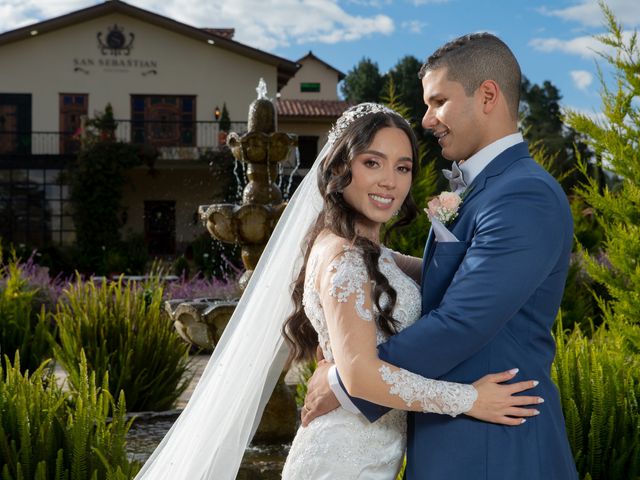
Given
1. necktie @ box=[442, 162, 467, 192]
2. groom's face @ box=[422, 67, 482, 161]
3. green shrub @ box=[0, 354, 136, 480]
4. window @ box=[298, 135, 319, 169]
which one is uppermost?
window @ box=[298, 135, 319, 169]

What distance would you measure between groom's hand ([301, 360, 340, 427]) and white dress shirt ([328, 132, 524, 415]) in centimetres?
6

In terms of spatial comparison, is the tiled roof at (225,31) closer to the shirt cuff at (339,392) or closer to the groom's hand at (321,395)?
the groom's hand at (321,395)

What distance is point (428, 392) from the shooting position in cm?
225

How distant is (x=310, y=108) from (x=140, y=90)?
23.6 ft

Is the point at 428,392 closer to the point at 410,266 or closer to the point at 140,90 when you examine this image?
the point at 410,266

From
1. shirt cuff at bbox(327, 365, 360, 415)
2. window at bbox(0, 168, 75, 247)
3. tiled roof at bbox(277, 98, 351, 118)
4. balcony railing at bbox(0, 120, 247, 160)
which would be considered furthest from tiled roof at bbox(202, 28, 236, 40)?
shirt cuff at bbox(327, 365, 360, 415)

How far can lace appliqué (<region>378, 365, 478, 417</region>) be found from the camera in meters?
2.24

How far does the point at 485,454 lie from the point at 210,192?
27.2 meters

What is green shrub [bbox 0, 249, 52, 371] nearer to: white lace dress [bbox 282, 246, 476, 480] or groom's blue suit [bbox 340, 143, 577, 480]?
white lace dress [bbox 282, 246, 476, 480]

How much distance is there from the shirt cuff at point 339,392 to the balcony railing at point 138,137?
26238 millimetres

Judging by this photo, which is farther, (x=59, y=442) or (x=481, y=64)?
(x=59, y=442)

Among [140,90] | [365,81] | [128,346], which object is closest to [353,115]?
[128,346]

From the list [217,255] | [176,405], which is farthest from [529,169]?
[217,255]

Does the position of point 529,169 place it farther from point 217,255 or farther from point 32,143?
point 32,143
